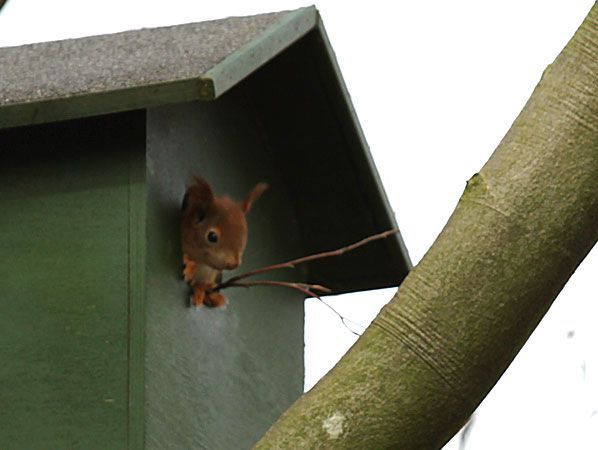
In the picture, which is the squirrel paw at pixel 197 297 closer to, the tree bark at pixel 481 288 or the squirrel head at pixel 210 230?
the squirrel head at pixel 210 230

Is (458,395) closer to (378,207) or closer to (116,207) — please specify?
(116,207)

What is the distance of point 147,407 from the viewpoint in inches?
105

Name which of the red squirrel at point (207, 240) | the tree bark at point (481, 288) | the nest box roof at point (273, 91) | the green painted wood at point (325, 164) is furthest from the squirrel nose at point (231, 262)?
the tree bark at point (481, 288)

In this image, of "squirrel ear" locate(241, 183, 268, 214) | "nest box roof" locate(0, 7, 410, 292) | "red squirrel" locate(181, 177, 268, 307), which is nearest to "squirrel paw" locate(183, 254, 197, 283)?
"red squirrel" locate(181, 177, 268, 307)

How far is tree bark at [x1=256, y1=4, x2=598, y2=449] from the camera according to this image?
4.32 ft

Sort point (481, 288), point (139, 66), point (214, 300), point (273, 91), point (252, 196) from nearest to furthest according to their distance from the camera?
point (481, 288)
point (139, 66)
point (214, 300)
point (252, 196)
point (273, 91)

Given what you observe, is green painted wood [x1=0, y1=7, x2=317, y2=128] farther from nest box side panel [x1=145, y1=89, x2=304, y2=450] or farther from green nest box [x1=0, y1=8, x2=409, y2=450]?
nest box side panel [x1=145, y1=89, x2=304, y2=450]

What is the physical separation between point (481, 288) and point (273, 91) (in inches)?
80.1

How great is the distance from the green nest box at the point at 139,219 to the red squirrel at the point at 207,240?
1.2 inches

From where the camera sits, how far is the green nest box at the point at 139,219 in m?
2.70

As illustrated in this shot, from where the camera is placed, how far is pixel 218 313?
3080 mm

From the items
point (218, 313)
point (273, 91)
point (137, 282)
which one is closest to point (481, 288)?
point (137, 282)

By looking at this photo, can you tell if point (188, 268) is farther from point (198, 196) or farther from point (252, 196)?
point (252, 196)

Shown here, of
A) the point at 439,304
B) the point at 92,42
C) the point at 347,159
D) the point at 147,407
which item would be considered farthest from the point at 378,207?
the point at 439,304
